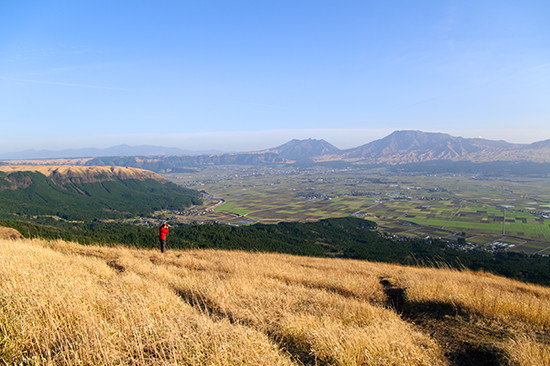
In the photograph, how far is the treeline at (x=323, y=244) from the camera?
121 ft

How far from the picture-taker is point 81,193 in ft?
445

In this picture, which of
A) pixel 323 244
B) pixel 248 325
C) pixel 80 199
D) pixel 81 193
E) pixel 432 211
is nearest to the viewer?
pixel 248 325

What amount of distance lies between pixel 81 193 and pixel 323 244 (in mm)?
132695

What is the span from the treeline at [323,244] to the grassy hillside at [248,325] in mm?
28350

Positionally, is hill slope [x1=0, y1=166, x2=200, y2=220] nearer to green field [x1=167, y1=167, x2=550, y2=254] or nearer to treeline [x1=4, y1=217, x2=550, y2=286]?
green field [x1=167, y1=167, x2=550, y2=254]

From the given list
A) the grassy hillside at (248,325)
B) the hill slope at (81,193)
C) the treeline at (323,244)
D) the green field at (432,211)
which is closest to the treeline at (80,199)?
the hill slope at (81,193)

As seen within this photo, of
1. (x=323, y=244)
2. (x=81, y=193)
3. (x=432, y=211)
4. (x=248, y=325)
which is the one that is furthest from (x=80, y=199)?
(x=432, y=211)

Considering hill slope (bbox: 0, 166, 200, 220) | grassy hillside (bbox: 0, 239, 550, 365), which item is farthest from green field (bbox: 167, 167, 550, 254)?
grassy hillside (bbox: 0, 239, 550, 365)

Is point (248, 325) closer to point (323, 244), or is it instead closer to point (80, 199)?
point (323, 244)

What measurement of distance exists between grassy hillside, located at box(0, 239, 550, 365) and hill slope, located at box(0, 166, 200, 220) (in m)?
104

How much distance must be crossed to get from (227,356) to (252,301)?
2.89 metres

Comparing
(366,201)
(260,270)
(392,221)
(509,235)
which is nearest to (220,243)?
(260,270)

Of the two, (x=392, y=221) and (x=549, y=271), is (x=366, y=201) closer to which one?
(x=392, y=221)

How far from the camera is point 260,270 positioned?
10.6 meters
